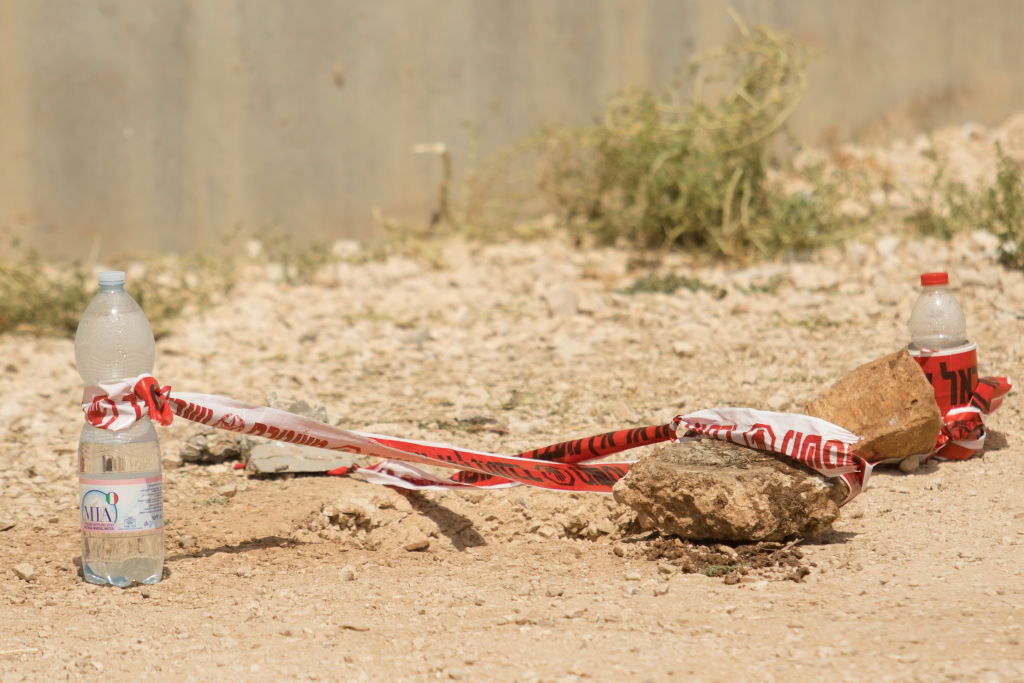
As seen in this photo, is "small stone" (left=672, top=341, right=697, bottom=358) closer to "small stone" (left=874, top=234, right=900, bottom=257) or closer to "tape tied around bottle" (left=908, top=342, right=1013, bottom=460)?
"tape tied around bottle" (left=908, top=342, right=1013, bottom=460)

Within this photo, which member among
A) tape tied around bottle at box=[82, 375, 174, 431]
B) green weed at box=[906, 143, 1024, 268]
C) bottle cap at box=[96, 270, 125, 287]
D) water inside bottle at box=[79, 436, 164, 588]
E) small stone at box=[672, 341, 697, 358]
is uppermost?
green weed at box=[906, 143, 1024, 268]

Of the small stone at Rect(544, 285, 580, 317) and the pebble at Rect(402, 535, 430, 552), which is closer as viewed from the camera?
the pebble at Rect(402, 535, 430, 552)

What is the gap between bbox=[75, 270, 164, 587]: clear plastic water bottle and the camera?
2092 mm

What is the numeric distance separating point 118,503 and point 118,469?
0.28 feet

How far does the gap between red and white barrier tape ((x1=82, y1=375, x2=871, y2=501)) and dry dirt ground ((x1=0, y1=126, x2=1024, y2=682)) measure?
0.08 meters

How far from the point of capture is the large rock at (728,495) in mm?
2199

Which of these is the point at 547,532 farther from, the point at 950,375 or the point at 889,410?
the point at 950,375

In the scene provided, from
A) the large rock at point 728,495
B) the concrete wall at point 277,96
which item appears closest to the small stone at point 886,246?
the concrete wall at point 277,96

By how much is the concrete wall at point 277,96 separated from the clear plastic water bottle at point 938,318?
3.29 m

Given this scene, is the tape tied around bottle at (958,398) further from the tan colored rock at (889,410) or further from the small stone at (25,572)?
the small stone at (25,572)

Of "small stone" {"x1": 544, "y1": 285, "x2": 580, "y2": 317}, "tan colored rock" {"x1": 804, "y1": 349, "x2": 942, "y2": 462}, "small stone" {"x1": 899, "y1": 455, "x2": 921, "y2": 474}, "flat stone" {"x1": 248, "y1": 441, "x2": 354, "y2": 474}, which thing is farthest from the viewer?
"small stone" {"x1": 544, "y1": 285, "x2": 580, "y2": 317}

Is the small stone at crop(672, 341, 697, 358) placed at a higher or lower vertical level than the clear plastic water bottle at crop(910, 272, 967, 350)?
lower

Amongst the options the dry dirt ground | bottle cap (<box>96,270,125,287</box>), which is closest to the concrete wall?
the dry dirt ground

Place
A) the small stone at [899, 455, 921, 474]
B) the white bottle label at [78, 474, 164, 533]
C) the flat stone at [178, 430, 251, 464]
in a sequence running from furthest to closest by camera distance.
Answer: the flat stone at [178, 430, 251, 464] → the small stone at [899, 455, 921, 474] → the white bottle label at [78, 474, 164, 533]
